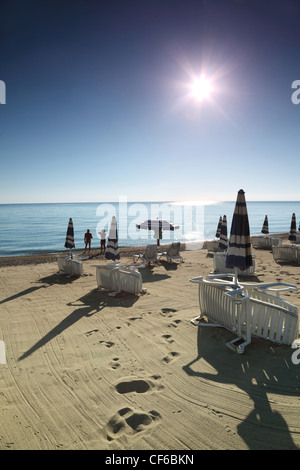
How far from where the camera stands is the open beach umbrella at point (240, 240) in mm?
4961

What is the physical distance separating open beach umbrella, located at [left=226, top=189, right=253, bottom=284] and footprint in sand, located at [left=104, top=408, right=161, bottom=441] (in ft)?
9.76

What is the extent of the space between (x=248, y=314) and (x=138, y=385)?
231 centimetres

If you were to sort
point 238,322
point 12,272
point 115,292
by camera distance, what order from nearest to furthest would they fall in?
1. point 238,322
2. point 115,292
3. point 12,272

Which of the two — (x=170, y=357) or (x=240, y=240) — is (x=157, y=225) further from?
(x=170, y=357)

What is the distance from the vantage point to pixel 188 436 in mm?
2842

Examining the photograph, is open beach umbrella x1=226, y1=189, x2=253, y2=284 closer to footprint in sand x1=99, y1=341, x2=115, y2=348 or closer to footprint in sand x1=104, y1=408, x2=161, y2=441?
footprint in sand x1=99, y1=341, x2=115, y2=348

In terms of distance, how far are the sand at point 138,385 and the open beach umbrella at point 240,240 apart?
4.88ft

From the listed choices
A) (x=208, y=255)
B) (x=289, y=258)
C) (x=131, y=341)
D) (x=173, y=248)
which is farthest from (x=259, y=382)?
(x=208, y=255)

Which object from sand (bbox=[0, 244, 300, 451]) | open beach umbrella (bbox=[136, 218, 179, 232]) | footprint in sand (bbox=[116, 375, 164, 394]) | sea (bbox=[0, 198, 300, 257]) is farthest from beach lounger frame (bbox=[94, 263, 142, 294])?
sea (bbox=[0, 198, 300, 257])

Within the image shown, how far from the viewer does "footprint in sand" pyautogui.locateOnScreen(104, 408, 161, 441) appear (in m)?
2.91

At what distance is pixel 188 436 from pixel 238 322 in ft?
8.10

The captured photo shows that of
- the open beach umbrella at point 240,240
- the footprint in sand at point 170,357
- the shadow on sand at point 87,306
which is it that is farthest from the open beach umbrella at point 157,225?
the footprint in sand at point 170,357

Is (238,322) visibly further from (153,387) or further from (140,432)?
(140,432)

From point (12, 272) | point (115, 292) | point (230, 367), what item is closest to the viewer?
point (230, 367)
